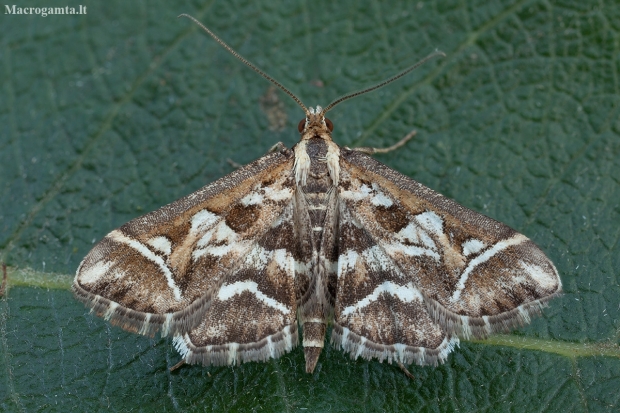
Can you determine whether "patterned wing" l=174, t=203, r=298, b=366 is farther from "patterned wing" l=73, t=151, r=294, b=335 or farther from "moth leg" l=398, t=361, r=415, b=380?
"moth leg" l=398, t=361, r=415, b=380

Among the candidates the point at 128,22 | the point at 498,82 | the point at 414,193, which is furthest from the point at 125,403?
the point at 498,82

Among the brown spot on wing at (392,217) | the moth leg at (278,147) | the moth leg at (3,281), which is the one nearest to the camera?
the brown spot on wing at (392,217)

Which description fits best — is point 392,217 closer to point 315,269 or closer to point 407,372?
point 315,269

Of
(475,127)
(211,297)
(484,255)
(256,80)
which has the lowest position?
(211,297)

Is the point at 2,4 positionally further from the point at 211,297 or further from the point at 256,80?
the point at 211,297

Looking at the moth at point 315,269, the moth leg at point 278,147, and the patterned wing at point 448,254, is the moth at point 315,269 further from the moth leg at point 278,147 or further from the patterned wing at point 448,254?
the moth leg at point 278,147

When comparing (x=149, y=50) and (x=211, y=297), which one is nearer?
(x=211, y=297)

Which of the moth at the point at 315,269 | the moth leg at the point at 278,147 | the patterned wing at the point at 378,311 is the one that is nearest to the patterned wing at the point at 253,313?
the moth at the point at 315,269

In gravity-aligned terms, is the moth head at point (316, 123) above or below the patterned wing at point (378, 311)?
above
